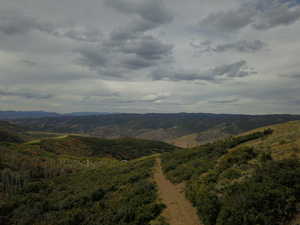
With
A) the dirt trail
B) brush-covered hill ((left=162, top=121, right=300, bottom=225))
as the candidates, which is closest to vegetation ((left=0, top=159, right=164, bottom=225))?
the dirt trail

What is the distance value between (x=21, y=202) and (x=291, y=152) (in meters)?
30.7

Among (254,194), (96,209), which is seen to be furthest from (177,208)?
(96,209)

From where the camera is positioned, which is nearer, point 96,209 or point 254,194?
point 254,194

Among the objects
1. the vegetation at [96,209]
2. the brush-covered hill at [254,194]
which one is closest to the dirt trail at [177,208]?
the brush-covered hill at [254,194]

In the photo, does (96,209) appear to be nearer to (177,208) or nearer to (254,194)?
(177,208)

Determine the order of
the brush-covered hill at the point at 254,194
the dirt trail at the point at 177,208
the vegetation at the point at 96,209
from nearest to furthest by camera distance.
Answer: the brush-covered hill at the point at 254,194 → the dirt trail at the point at 177,208 → the vegetation at the point at 96,209

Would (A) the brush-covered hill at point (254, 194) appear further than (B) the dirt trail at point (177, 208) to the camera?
No

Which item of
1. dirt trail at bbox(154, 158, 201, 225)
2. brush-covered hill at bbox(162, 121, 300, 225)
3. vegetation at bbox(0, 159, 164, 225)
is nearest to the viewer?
brush-covered hill at bbox(162, 121, 300, 225)

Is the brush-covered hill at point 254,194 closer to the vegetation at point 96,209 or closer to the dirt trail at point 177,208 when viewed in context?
the dirt trail at point 177,208

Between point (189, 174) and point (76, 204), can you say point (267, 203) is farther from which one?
point (76, 204)

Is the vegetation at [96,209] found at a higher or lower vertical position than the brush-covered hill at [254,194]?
lower

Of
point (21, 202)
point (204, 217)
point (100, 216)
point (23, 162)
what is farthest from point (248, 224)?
point (23, 162)

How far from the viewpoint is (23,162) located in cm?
5075

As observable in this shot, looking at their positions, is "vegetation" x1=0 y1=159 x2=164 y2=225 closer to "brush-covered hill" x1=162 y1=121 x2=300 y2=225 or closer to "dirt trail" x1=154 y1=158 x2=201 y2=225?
"dirt trail" x1=154 y1=158 x2=201 y2=225
